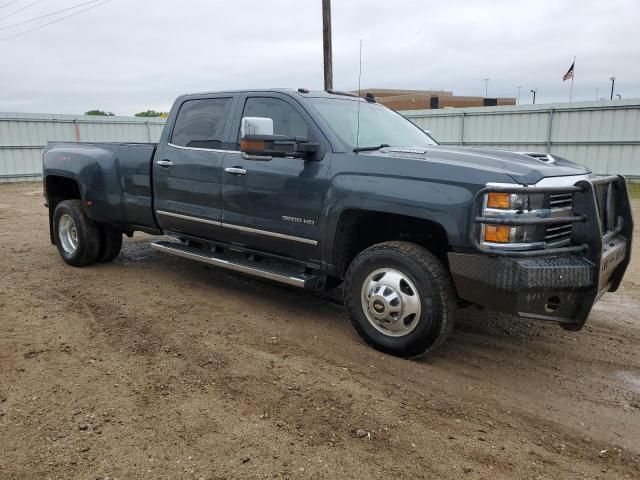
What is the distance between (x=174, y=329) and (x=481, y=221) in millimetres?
2613

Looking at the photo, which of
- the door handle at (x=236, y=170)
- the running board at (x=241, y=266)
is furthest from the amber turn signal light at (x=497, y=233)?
the door handle at (x=236, y=170)

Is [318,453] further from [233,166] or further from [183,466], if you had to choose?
[233,166]

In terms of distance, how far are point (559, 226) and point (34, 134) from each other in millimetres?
20698

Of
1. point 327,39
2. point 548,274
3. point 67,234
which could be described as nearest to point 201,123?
point 67,234

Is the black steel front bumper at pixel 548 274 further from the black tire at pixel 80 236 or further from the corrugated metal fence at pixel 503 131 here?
the corrugated metal fence at pixel 503 131

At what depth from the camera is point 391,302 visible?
384 centimetres

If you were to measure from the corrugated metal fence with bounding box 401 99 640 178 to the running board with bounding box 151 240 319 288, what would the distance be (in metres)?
14.6

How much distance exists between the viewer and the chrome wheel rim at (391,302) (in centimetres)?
378

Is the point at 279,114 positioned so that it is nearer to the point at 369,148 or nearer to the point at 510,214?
the point at 369,148

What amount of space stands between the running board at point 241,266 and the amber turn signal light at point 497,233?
156cm

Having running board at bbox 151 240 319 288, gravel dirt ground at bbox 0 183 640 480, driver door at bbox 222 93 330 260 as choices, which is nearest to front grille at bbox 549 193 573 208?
gravel dirt ground at bbox 0 183 640 480

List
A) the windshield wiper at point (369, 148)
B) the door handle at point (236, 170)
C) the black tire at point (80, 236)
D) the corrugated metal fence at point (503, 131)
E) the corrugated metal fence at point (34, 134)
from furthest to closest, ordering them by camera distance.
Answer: the corrugated metal fence at point (34, 134)
the corrugated metal fence at point (503, 131)
the black tire at point (80, 236)
the door handle at point (236, 170)
the windshield wiper at point (369, 148)

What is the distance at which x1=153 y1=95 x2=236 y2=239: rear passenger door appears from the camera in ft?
16.8

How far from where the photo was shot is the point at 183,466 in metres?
2.66
